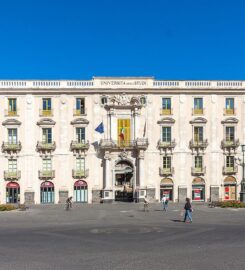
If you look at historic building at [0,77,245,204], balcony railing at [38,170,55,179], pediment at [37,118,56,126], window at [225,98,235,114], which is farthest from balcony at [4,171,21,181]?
window at [225,98,235,114]

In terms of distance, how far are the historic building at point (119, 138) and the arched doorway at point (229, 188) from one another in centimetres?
14

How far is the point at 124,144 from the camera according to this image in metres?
56.7

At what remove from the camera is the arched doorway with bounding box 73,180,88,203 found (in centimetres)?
5666

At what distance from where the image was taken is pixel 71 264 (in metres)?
16.4

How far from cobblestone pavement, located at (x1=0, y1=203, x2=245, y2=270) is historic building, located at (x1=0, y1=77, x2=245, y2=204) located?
26.3 metres

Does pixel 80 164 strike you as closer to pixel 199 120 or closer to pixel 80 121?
pixel 80 121

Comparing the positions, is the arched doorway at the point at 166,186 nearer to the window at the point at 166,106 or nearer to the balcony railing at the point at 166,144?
the balcony railing at the point at 166,144

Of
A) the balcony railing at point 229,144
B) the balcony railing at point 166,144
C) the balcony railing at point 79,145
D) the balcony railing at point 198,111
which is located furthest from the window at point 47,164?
the balcony railing at point 229,144

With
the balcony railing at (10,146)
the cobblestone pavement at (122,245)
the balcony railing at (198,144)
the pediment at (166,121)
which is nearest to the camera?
the cobblestone pavement at (122,245)

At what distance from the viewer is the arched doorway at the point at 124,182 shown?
188 ft

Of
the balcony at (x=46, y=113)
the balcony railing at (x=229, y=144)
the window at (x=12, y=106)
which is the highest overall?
the window at (x=12, y=106)

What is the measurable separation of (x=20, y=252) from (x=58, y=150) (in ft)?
125

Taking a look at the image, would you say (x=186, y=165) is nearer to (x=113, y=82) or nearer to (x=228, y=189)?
(x=228, y=189)

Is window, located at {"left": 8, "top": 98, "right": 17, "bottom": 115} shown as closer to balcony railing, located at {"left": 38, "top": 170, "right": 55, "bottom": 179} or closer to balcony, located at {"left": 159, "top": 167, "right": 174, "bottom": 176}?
balcony railing, located at {"left": 38, "top": 170, "right": 55, "bottom": 179}
